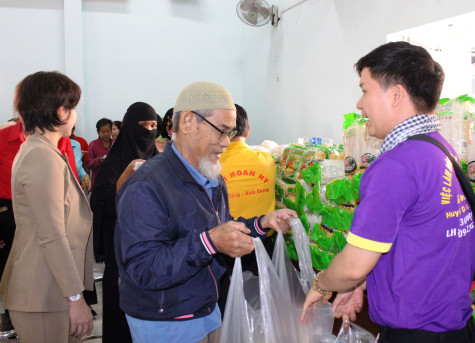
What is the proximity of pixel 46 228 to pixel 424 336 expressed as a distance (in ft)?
4.34

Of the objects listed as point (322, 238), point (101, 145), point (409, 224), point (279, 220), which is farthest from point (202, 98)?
point (101, 145)

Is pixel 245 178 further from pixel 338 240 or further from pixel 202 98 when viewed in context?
pixel 202 98

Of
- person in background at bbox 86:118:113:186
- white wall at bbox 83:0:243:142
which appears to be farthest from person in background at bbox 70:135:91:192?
white wall at bbox 83:0:243:142

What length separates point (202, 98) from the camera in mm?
1392

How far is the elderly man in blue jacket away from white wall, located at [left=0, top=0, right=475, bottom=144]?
2.92m

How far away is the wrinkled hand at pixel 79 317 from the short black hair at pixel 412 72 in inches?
54.3

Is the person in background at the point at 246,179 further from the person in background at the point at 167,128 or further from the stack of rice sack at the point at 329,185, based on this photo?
the person in background at the point at 167,128

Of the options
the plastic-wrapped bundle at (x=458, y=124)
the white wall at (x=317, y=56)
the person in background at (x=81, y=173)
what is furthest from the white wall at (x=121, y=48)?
the plastic-wrapped bundle at (x=458, y=124)

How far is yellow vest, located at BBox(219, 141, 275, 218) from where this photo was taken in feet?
8.25

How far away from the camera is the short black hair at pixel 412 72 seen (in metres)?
1.07

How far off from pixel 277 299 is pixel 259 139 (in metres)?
4.89

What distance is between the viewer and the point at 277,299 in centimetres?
144

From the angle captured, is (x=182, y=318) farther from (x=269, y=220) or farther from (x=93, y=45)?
(x=93, y=45)

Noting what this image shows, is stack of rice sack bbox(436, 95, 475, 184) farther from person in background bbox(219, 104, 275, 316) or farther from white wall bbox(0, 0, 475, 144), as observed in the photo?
white wall bbox(0, 0, 475, 144)
